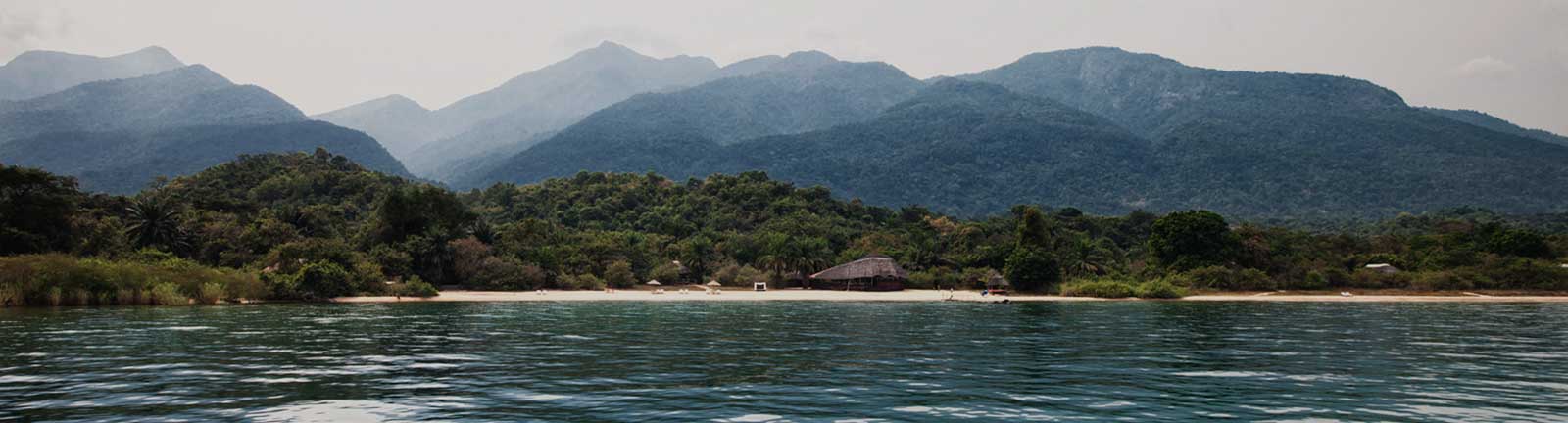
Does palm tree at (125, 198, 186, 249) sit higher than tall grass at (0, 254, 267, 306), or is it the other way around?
palm tree at (125, 198, 186, 249)

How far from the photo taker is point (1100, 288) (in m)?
69.2

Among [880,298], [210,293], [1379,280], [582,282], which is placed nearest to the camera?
[210,293]

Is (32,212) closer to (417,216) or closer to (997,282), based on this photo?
(417,216)

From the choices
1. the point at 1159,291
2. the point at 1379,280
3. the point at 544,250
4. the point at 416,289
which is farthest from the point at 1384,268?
the point at 416,289

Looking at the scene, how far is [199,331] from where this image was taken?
98.9 feet

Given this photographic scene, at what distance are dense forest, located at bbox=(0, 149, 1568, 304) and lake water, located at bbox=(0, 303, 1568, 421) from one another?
16.0 meters

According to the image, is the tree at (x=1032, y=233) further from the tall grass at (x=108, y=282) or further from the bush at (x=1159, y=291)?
the tall grass at (x=108, y=282)

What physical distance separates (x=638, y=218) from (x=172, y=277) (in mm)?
66269

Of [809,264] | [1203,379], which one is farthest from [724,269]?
[1203,379]

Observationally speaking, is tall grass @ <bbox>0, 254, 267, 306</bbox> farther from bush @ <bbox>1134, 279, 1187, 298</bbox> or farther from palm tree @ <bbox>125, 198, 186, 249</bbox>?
bush @ <bbox>1134, 279, 1187, 298</bbox>

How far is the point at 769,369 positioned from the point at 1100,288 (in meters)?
54.2

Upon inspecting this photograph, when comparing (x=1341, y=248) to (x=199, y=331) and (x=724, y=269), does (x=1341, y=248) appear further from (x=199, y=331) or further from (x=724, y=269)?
(x=199, y=331)

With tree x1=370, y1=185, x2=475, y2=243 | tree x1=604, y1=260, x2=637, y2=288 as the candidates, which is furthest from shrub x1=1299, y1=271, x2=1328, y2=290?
tree x1=370, y1=185, x2=475, y2=243

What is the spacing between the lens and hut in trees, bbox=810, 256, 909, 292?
262ft
